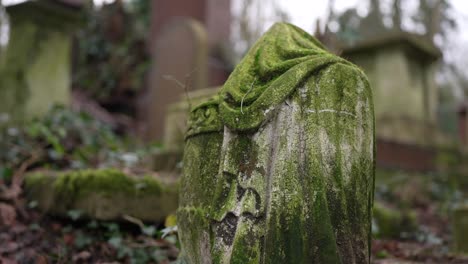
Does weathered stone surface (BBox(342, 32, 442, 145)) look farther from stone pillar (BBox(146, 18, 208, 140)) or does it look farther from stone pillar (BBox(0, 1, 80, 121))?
stone pillar (BBox(0, 1, 80, 121))

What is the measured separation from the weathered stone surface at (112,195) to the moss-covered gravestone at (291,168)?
1416 mm

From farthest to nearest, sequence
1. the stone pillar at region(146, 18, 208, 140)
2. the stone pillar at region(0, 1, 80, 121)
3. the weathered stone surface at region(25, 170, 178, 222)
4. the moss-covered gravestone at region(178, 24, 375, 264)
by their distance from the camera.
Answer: the stone pillar at region(146, 18, 208, 140), the stone pillar at region(0, 1, 80, 121), the weathered stone surface at region(25, 170, 178, 222), the moss-covered gravestone at region(178, 24, 375, 264)

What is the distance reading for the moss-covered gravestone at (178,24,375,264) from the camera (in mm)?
2051

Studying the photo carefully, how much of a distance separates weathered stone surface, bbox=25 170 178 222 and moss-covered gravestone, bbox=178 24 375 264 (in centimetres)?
142

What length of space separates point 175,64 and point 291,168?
618 centimetres

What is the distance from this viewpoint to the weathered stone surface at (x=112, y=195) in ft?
12.0

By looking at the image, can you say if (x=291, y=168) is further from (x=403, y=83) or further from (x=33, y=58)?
(x=403, y=83)

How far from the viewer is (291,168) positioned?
2.10 m

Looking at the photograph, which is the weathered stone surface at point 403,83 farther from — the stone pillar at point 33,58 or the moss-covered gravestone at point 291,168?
the moss-covered gravestone at point 291,168

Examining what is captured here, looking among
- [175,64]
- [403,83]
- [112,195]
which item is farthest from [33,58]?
[403,83]

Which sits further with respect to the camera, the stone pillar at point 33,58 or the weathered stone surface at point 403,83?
the weathered stone surface at point 403,83

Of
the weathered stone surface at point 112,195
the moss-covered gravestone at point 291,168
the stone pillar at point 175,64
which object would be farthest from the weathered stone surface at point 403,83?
the moss-covered gravestone at point 291,168

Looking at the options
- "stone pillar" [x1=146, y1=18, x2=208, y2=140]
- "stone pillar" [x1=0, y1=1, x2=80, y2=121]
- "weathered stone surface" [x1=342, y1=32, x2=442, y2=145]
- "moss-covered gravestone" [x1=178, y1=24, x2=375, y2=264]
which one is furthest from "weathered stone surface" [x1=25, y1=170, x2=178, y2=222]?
"weathered stone surface" [x1=342, y1=32, x2=442, y2=145]

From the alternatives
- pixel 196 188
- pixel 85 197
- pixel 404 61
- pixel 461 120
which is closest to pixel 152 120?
pixel 404 61
